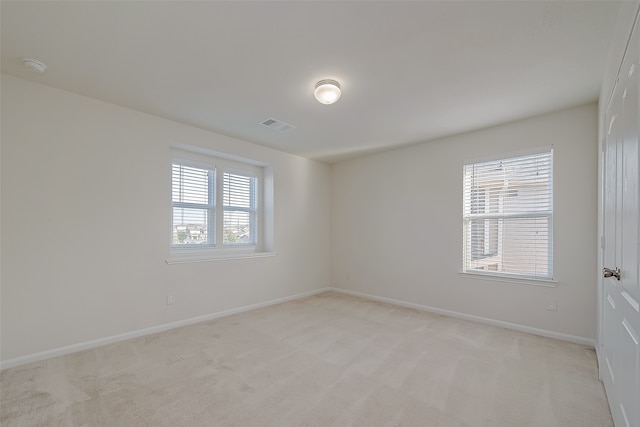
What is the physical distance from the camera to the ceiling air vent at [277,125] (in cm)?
358

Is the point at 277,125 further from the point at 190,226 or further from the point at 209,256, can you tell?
the point at 209,256

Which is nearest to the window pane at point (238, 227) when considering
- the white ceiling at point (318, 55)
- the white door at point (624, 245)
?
the white ceiling at point (318, 55)

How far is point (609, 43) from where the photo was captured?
6.78 ft

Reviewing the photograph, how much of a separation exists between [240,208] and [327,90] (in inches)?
106

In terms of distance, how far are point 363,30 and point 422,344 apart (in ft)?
9.82

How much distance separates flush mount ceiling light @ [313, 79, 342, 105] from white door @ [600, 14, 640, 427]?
1860 mm

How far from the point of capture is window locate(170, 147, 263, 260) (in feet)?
13.0

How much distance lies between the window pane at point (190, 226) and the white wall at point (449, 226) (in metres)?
2.55

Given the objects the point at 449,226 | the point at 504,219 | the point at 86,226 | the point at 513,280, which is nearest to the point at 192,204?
the point at 86,226

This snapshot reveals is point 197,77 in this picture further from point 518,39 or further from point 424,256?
point 424,256

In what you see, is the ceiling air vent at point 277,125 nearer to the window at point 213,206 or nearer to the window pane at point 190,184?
the window at point 213,206

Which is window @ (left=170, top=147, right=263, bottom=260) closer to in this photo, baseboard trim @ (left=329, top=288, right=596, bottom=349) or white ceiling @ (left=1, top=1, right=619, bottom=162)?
white ceiling @ (left=1, top=1, right=619, bottom=162)

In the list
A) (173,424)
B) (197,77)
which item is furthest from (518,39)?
(173,424)

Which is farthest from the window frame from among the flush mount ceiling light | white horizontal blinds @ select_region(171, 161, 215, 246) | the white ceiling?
white horizontal blinds @ select_region(171, 161, 215, 246)
